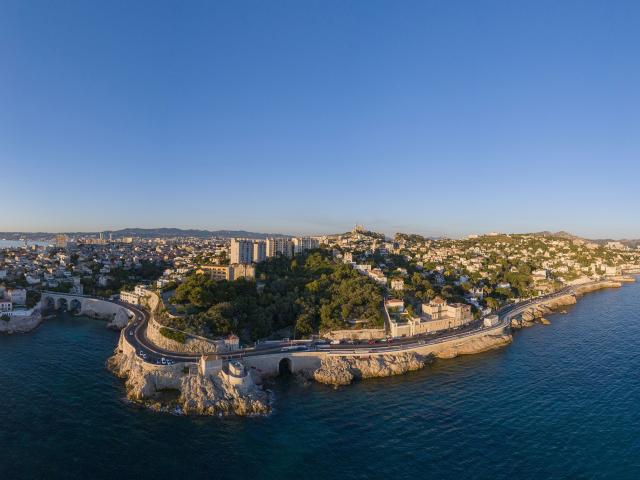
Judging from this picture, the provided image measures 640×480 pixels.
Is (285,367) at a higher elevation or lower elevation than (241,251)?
lower

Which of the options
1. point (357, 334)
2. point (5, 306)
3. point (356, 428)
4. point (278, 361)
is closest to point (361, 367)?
point (357, 334)

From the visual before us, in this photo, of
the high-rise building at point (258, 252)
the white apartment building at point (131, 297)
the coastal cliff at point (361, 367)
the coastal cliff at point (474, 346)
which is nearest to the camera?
the coastal cliff at point (361, 367)

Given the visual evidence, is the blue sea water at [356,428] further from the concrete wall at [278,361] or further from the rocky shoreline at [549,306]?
the rocky shoreline at [549,306]

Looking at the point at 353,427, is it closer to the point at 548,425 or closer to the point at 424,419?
the point at 424,419

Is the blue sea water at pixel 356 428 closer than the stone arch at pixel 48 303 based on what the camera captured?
Yes

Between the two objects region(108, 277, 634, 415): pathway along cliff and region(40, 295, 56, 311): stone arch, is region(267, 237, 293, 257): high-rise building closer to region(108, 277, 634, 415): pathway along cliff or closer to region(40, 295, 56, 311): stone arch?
region(40, 295, 56, 311): stone arch

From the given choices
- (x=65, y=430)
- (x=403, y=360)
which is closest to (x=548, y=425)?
(x=403, y=360)

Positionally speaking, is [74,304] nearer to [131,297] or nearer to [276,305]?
[131,297]

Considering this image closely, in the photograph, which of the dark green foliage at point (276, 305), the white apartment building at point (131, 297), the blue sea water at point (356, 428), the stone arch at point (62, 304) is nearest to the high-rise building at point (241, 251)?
the white apartment building at point (131, 297)
